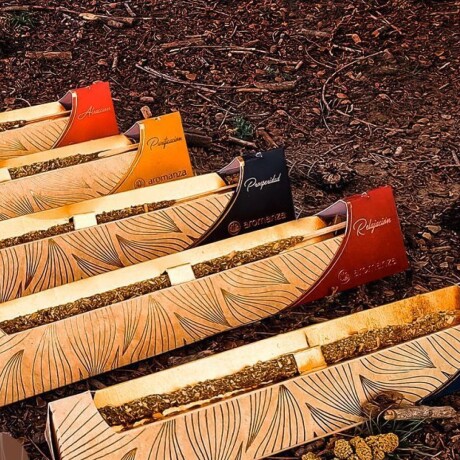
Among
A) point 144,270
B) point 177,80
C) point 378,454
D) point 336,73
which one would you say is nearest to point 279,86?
point 336,73

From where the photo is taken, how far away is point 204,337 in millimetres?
2324

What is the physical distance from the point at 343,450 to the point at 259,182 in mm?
939

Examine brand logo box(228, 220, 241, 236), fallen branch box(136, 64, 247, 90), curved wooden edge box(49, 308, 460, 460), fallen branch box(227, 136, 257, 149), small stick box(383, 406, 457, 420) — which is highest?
fallen branch box(136, 64, 247, 90)

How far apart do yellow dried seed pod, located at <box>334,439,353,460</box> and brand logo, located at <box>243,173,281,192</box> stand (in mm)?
909

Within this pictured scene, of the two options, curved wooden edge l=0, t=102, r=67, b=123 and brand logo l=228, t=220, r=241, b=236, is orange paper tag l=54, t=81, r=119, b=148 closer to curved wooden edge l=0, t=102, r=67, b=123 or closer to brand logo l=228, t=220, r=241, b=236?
curved wooden edge l=0, t=102, r=67, b=123

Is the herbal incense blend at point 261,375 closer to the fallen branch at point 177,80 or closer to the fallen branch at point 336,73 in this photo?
the fallen branch at point 336,73

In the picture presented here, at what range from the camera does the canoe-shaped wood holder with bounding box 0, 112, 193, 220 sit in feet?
8.85

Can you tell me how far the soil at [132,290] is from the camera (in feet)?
7.13

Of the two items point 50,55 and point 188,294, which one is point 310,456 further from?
point 50,55

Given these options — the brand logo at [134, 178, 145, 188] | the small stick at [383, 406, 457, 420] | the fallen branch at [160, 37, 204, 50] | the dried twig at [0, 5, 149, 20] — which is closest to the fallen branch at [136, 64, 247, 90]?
the fallen branch at [160, 37, 204, 50]

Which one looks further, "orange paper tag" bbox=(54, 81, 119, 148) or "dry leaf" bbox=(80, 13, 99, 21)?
"dry leaf" bbox=(80, 13, 99, 21)

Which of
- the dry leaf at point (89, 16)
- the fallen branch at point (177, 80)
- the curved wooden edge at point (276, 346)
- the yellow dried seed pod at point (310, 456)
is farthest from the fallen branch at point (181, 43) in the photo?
the yellow dried seed pod at point (310, 456)

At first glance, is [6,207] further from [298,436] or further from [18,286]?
[298,436]

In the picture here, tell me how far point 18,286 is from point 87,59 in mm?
1938
